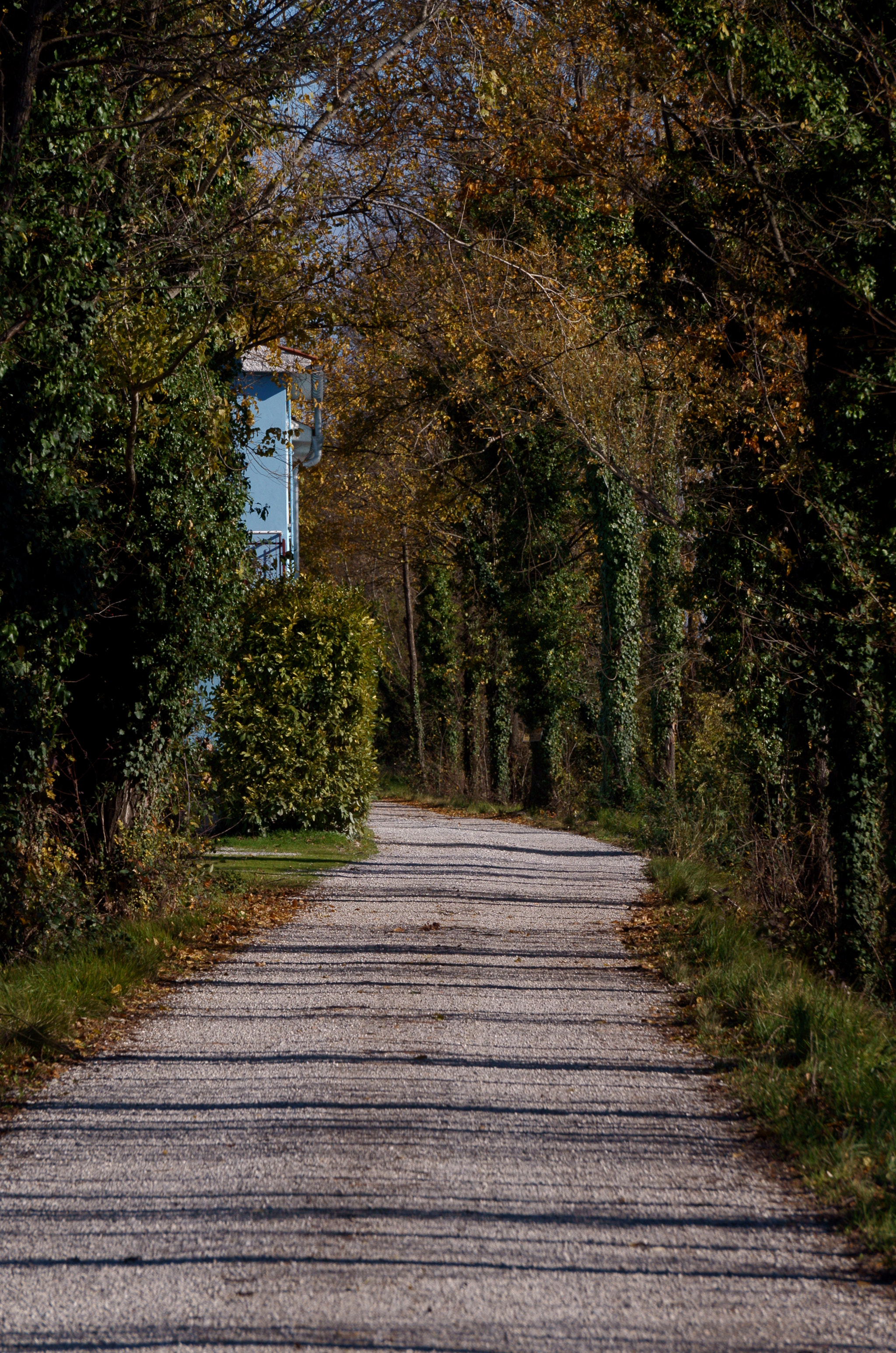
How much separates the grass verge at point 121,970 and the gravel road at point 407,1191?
1.04 ft

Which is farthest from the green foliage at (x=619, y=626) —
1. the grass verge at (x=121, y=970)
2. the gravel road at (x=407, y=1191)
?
the gravel road at (x=407, y=1191)

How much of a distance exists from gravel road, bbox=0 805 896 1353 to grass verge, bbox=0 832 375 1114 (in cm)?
32

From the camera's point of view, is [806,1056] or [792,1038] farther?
[792,1038]

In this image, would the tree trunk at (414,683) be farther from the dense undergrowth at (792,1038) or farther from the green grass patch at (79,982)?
the green grass patch at (79,982)

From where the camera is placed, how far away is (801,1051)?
699 centimetres

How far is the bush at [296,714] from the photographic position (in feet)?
57.9

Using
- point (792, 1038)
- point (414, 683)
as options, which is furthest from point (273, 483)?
point (792, 1038)

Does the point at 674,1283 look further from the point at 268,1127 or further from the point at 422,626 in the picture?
the point at 422,626

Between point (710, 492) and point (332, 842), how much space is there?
7397 millimetres

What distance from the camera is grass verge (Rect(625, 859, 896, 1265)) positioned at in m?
5.19

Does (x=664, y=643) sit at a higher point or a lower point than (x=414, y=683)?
higher

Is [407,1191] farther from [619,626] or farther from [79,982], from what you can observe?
[619,626]

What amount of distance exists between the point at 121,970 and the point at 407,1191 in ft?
14.5

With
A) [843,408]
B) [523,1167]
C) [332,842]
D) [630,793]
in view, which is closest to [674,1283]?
[523,1167]
